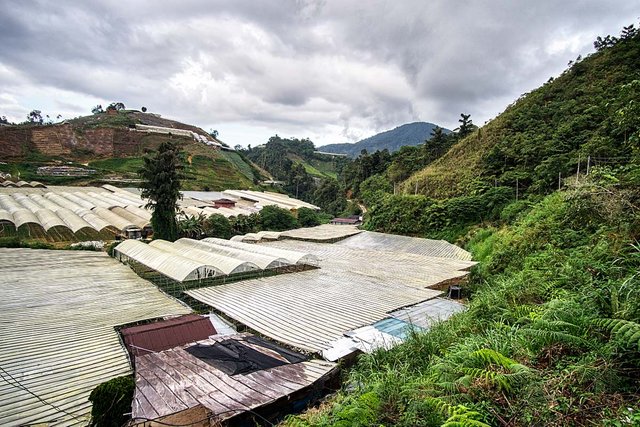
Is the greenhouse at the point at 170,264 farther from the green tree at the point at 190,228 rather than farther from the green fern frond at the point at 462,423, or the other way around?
the green fern frond at the point at 462,423

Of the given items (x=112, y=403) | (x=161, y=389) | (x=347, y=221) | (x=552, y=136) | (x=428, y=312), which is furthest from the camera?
(x=347, y=221)

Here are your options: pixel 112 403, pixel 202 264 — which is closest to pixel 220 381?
pixel 112 403

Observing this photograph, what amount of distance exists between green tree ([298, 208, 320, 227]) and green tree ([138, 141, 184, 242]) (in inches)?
729

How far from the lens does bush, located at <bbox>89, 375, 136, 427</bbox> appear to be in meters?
4.89

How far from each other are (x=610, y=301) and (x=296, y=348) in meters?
5.76

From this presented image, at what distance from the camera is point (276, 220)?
36.5 meters

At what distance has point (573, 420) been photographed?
2.62 meters

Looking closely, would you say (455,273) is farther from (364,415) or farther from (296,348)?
(364,415)

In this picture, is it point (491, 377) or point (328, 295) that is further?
point (328, 295)

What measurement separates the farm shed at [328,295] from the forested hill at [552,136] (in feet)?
33.5

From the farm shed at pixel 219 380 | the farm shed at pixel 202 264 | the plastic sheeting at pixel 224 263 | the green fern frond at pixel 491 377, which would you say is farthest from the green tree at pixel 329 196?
the green fern frond at pixel 491 377

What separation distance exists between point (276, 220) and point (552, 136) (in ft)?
86.0

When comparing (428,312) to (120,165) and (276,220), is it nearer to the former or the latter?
(276,220)

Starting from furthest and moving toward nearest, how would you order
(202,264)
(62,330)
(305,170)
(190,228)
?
1. (305,170)
2. (190,228)
3. (202,264)
4. (62,330)
